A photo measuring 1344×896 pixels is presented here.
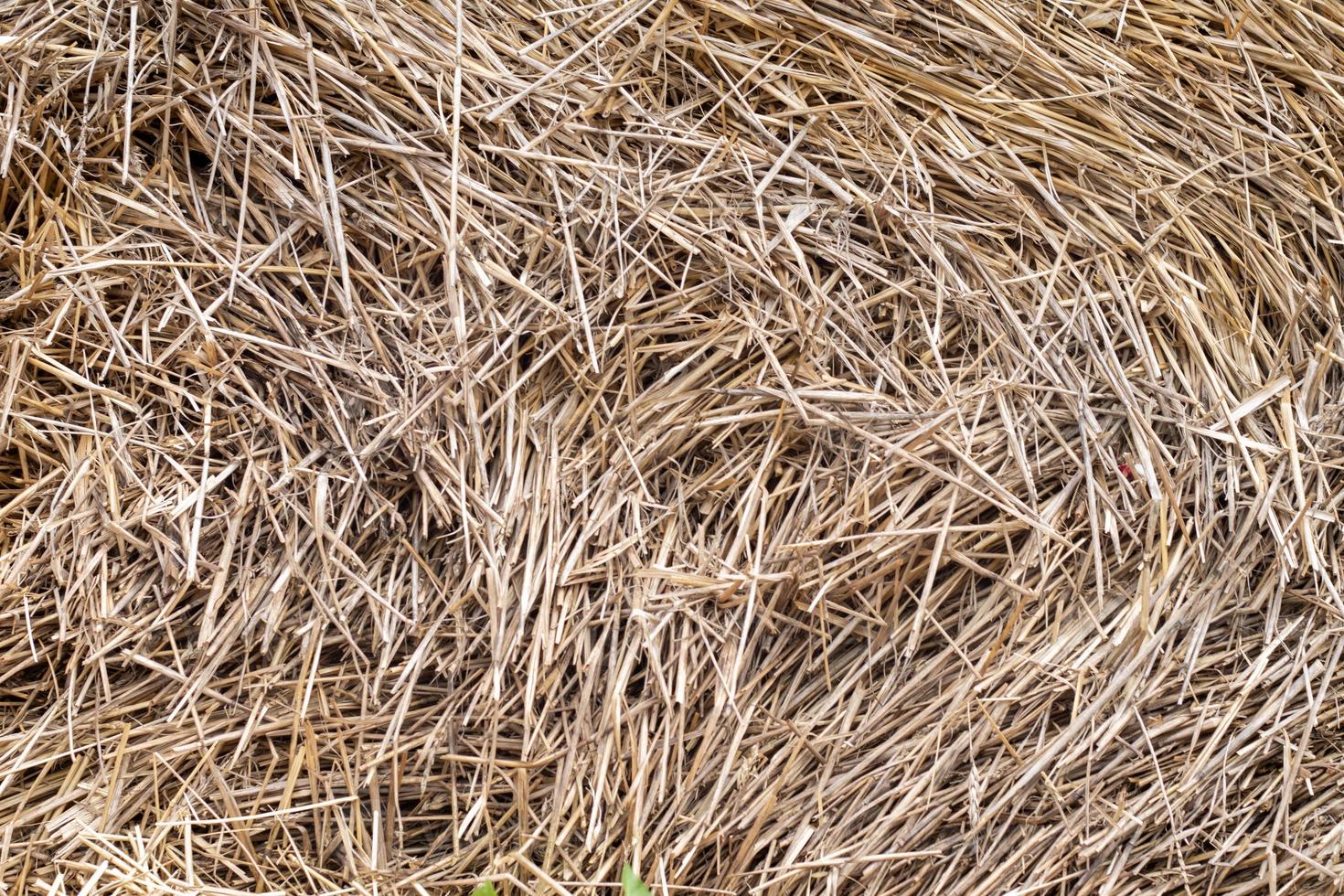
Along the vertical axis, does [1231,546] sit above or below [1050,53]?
below

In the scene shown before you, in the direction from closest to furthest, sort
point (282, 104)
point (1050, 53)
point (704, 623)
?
point (704, 623), point (282, 104), point (1050, 53)

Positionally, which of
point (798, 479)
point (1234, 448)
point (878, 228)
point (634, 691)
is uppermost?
point (878, 228)

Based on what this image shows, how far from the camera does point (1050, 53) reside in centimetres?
176

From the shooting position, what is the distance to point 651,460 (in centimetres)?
161

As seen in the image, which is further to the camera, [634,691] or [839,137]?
[839,137]

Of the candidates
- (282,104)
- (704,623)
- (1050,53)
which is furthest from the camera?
(1050,53)

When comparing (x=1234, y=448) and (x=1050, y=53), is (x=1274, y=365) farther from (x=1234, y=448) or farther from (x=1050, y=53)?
(x=1050, y=53)

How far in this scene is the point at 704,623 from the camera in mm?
1527

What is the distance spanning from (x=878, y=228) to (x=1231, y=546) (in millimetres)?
693

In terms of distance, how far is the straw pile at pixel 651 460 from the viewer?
1533mm

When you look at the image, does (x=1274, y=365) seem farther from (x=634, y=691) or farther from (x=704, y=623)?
(x=634, y=691)

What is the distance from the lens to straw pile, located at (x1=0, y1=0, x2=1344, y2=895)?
5.03ft

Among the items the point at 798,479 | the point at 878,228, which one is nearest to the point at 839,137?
the point at 878,228

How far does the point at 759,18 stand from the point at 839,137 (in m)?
0.22
